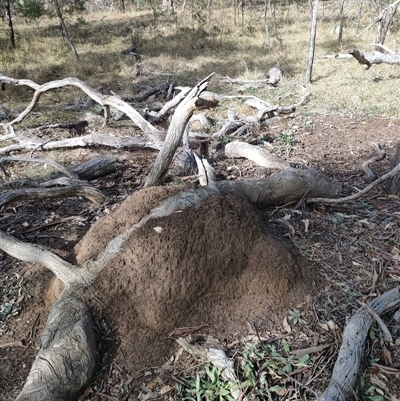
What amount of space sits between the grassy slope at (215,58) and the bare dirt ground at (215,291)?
15.9 feet

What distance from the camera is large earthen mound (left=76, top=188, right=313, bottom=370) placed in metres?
2.23

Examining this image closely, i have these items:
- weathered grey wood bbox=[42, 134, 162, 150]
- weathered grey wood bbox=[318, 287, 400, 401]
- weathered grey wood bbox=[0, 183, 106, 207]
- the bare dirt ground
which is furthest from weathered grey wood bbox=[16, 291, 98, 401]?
weathered grey wood bbox=[42, 134, 162, 150]

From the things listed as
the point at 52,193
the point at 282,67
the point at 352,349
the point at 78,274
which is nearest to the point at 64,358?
the point at 78,274

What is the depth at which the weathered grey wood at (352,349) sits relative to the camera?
1781 millimetres

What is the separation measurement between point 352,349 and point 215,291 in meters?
0.84

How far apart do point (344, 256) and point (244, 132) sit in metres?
4.19

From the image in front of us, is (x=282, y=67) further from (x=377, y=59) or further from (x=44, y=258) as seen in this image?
(x=44, y=258)

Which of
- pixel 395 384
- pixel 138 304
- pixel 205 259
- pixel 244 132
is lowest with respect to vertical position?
pixel 244 132

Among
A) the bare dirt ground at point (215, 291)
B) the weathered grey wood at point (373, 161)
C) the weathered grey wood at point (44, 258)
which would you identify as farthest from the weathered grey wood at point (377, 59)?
the weathered grey wood at point (44, 258)

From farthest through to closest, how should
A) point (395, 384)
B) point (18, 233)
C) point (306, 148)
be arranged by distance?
1. point (306, 148)
2. point (18, 233)
3. point (395, 384)

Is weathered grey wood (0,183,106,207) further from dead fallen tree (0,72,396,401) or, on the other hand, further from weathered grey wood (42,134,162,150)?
weathered grey wood (42,134,162,150)

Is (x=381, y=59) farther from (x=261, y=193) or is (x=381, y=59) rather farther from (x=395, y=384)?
(x=395, y=384)

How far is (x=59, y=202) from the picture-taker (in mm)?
4160

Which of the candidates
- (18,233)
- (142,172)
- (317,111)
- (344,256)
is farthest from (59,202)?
(317,111)
